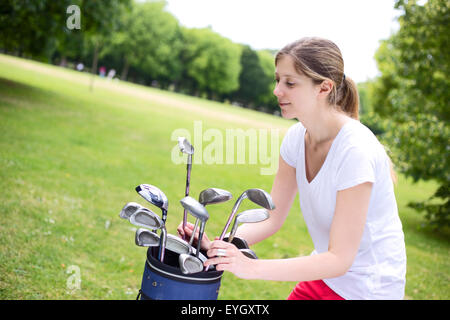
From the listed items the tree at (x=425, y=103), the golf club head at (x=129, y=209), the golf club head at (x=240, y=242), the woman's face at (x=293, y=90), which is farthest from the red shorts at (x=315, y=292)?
the tree at (x=425, y=103)

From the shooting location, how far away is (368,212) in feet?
5.41

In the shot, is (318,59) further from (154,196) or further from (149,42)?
(149,42)

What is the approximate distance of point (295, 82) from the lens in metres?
1.67

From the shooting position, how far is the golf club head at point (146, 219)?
1496mm

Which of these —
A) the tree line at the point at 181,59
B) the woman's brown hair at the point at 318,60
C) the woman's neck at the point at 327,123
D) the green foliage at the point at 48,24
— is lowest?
the woman's neck at the point at 327,123

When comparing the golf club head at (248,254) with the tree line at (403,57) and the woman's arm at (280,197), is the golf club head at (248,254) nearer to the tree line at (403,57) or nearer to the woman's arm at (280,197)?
the woman's arm at (280,197)

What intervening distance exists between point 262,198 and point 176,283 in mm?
411

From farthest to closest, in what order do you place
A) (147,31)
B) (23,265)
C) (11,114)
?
(147,31) < (11,114) < (23,265)

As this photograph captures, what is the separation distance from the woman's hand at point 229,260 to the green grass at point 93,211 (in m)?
2.33

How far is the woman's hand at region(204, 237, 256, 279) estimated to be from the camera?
1.43 metres

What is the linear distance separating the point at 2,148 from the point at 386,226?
6.92 metres

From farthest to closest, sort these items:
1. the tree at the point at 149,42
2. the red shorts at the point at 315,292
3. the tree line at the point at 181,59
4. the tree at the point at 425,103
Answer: the tree line at the point at 181,59
the tree at the point at 149,42
the tree at the point at 425,103
the red shorts at the point at 315,292
